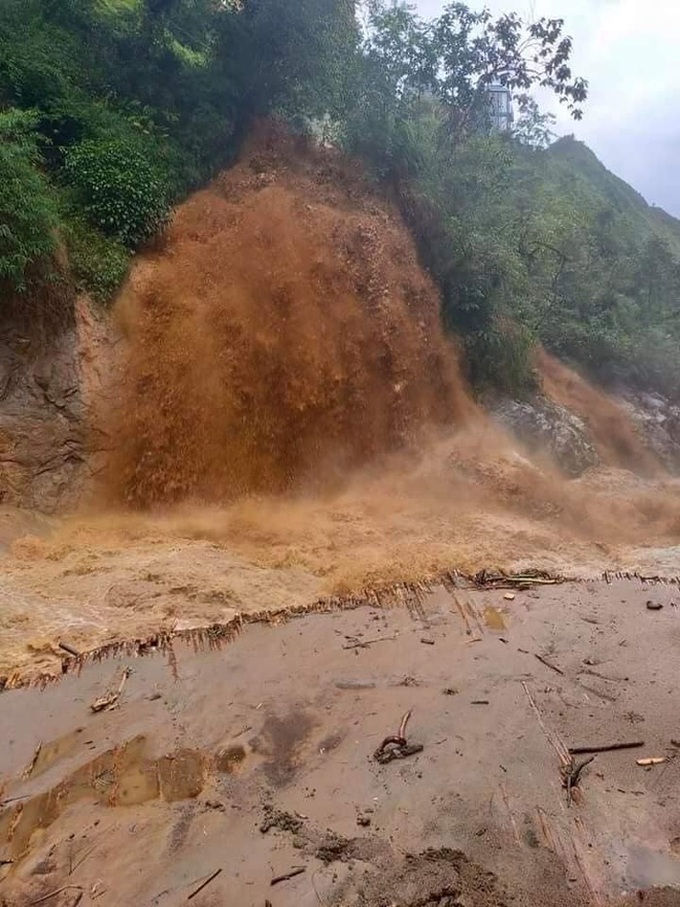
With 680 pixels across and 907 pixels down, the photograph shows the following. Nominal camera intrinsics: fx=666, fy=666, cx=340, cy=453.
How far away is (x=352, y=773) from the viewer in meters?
5.33

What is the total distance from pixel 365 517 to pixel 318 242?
618 cm

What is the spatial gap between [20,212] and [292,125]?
27.6 feet

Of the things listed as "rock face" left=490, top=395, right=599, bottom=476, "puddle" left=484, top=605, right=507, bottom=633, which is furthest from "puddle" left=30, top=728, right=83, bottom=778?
"rock face" left=490, top=395, right=599, bottom=476

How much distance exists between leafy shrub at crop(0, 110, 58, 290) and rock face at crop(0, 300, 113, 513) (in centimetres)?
108

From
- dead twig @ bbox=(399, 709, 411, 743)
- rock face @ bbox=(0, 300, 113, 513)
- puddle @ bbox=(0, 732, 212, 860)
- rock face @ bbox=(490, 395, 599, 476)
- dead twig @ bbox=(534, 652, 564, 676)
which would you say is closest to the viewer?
puddle @ bbox=(0, 732, 212, 860)

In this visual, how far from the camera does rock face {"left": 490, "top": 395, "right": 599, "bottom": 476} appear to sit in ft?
47.1

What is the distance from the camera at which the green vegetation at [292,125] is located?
11688mm

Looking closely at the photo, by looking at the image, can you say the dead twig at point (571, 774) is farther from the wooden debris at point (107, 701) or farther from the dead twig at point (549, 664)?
the wooden debris at point (107, 701)

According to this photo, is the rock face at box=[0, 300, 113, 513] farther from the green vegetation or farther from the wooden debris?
the wooden debris

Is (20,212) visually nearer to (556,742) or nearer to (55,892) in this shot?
(55,892)

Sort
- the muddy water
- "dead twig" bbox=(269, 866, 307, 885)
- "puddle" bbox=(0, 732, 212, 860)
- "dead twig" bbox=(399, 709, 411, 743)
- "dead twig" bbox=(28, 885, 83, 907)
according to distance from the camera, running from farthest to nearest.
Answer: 1. the muddy water
2. "dead twig" bbox=(399, 709, 411, 743)
3. "puddle" bbox=(0, 732, 212, 860)
4. "dead twig" bbox=(269, 866, 307, 885)
5. "dead twig" bbox=(28, 885, 83, 907)

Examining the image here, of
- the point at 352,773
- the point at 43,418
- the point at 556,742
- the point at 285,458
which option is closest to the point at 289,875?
the point at 352,773

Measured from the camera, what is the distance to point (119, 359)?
11.2 m

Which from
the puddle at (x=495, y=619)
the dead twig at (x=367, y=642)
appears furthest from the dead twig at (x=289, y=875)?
the puddle at (x=495, y=619)
